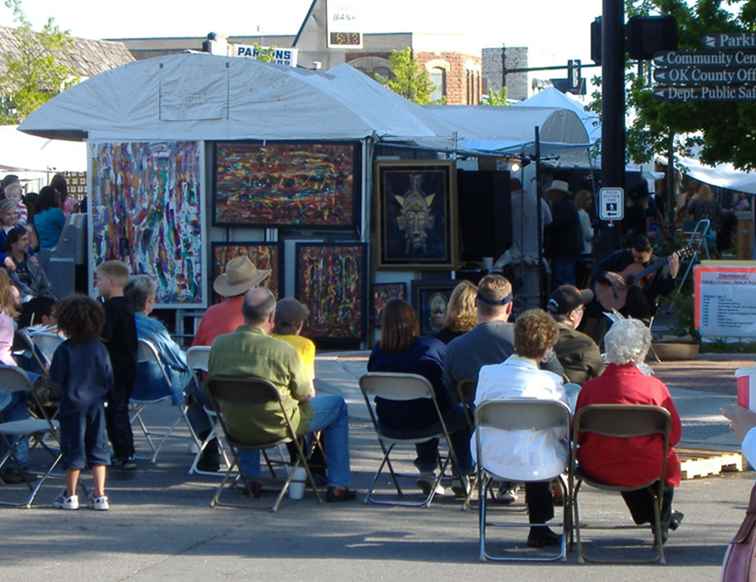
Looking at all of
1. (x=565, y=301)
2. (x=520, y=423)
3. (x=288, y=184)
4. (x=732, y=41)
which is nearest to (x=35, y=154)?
(x=288, y=184)

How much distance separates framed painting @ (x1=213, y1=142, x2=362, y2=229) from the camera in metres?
16.7

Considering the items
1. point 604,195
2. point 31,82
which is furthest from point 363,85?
point 31,82

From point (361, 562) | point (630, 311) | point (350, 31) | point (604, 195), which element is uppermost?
point (350, 31)

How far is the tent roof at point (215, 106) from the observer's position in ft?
54.1

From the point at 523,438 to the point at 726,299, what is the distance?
354 inches

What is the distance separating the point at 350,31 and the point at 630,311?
6068 centimetres

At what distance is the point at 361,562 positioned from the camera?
302 inches

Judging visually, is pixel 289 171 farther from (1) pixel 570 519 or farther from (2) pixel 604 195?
(1) pixel 570 519

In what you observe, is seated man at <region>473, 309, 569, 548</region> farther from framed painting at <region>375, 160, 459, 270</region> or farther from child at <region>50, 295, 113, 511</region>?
framed painting at <region>375, 160, 459, 270</region>

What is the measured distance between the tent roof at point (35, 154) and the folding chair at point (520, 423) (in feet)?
52.0

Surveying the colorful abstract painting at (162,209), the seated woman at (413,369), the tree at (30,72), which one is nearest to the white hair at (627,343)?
the seated woman at (413,369)

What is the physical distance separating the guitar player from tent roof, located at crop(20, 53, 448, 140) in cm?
394

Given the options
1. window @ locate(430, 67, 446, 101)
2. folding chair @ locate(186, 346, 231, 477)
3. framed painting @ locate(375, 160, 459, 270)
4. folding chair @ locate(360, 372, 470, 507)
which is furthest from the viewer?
window @ locate(430, 67, 446, 101)

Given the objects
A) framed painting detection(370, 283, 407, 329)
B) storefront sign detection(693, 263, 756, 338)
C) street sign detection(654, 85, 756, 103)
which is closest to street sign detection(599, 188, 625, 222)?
street sign detection(654, 85, 756, 103)
